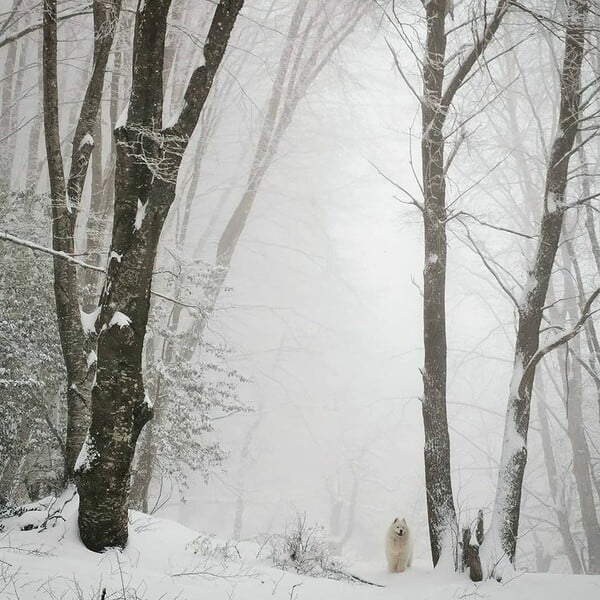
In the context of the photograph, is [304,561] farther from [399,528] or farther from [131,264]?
[131,264]

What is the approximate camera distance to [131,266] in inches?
132

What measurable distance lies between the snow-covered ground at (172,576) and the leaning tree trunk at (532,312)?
529 millimetres

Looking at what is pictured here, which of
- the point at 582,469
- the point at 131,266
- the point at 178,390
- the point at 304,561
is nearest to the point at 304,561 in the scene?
the point at 304,561

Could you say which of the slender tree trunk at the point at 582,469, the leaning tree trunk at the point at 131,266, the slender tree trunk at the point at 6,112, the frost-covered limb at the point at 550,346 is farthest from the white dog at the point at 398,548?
the slender tree trunk at the point at 6,112

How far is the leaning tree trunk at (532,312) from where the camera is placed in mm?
4414

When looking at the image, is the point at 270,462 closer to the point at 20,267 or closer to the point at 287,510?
the point at 287,510

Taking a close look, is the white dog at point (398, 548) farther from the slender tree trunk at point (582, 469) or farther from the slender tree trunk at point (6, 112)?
the slender tree trunk at point (6, 112)

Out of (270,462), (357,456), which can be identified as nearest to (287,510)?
(270,462)

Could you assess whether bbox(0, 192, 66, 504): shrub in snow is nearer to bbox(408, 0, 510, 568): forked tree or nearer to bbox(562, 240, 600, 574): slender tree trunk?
bbox(408, 0, 510, 568): forked tree

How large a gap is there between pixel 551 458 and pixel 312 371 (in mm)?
18960

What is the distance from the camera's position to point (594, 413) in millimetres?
17359

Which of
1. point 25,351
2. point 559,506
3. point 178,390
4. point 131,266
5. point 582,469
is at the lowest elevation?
point 559,506

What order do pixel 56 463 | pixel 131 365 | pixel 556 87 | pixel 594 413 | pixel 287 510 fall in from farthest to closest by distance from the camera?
1. pixel 287 510
2. pixel 594 413
3. pixel 556 87
4. pixel 56 463
5. pixel 131 365

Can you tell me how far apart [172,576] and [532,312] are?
4078 millimetres
